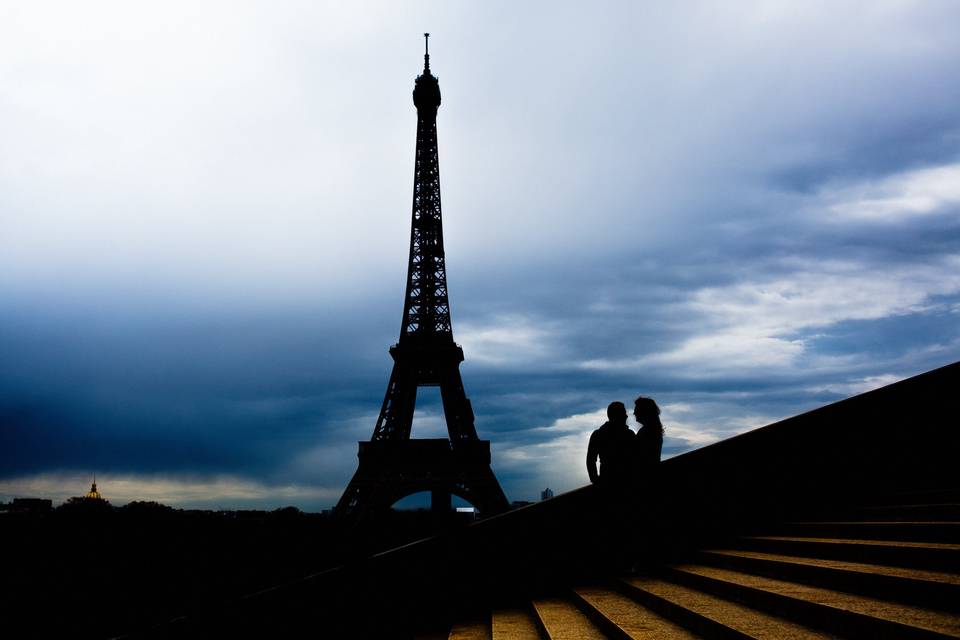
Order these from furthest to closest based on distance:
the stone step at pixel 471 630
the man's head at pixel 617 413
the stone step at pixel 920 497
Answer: the man's head at pixel 617 413, the stone step at pixel 471 630, the stone step at pixel 920 497

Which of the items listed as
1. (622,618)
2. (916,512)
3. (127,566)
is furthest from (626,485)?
(127,566)

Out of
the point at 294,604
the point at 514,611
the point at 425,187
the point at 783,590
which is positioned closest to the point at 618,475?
the point at 514,611

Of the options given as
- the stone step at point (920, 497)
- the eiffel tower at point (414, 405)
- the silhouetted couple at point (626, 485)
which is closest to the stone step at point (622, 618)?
the silhouetted couple at point (626, 485)

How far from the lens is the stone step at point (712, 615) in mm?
3714

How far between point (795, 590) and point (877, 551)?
74cm

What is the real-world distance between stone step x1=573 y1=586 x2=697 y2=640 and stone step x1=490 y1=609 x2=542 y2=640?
0.51 meters

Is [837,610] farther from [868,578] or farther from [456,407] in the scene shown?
[456,407]

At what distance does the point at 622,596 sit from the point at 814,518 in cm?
230

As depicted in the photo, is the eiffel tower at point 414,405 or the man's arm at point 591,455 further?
the eiffel tower at point 414,405

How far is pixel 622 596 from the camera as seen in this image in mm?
6094

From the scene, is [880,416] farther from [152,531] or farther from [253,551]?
[253,551]

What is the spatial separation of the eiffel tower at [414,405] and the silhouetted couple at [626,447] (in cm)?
2790

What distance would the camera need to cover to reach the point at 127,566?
68.1 ft

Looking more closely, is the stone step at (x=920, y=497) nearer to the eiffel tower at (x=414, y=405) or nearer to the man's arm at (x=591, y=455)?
the man's arm at (x=591, y=455)
